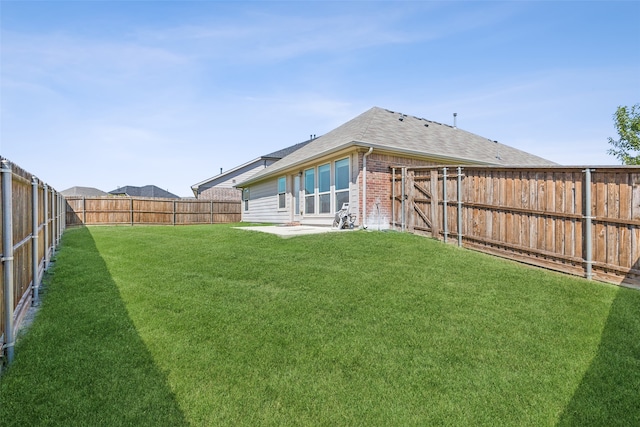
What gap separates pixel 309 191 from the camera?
13.7 m

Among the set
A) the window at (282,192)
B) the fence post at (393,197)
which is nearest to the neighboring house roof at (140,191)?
the window at (282,192)

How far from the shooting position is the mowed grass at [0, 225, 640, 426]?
2.67 m

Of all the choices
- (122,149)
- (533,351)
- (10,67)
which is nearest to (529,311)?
(533,351)

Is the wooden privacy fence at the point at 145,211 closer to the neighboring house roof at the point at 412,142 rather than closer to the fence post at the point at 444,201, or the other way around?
the neighboring house roof at the point at 412,142

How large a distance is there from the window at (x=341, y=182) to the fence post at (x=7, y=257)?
8.82 m

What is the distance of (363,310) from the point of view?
4.42 meters

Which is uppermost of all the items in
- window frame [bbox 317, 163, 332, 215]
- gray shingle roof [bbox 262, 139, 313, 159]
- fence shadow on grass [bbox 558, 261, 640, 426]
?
gray shingle roof [bbox 262, 139, 313, 159]

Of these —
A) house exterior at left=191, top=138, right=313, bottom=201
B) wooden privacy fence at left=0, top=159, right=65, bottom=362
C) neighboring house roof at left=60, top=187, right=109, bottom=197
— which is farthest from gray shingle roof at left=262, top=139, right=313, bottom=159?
neighboring house roof at left=60, top=187, right=109, bottom=197

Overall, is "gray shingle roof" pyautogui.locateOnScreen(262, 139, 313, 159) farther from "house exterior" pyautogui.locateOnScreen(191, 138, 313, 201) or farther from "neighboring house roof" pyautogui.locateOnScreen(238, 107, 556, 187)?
"neighboring house roof" pyautogui.locateOnScreen(238, 107, 556, 187)

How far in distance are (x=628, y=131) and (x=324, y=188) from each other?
62.1 ft

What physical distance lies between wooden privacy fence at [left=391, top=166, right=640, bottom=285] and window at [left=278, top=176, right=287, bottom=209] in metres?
7.98

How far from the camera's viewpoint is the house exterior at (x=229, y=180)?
28.3 m

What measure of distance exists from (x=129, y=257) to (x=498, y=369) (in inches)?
292

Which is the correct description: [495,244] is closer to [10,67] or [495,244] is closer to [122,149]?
[10,67]
